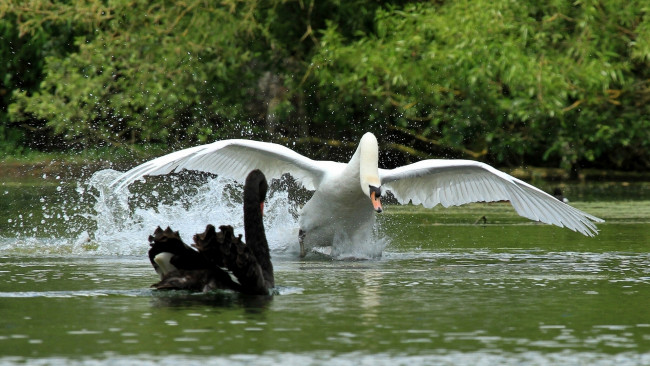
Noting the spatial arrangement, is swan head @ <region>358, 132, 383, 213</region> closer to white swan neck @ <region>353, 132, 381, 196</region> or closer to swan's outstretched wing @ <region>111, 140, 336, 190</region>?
white swan neck @ <region>353, 132, 381, 196</region>

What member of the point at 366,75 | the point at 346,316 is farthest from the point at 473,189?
the point at 366,75

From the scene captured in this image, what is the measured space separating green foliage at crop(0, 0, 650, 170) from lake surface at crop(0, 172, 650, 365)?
798cm

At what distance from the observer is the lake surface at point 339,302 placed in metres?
6.29

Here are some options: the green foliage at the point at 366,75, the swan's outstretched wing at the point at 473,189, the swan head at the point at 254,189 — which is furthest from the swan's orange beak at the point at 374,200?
the green foliage at the point at 366,75

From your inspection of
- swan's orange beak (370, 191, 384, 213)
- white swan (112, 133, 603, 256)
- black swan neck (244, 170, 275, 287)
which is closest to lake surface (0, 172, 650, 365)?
black swan neck (244, 170, 275, 287)

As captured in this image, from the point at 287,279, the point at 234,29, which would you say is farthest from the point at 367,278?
the point at 234,29

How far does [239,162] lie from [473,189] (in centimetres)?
220

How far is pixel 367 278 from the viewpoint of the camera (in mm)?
9406

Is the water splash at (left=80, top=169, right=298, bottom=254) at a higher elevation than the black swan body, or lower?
higher

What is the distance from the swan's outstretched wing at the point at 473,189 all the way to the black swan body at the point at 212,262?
11.7 ft

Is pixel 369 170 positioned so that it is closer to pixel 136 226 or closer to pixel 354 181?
pixel 354 181

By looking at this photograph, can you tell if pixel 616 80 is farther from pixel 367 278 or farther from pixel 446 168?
pixel 367 278

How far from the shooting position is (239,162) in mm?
12344

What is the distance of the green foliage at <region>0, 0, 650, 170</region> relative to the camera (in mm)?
21297
